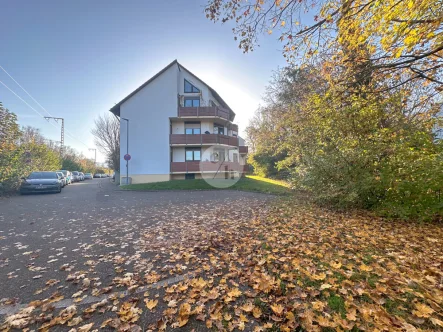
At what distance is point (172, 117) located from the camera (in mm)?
20797

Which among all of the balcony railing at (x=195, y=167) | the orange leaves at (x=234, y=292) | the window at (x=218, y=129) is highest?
the window at (x=218, y=129)

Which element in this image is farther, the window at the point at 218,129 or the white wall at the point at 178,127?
the window at the point at 218,129

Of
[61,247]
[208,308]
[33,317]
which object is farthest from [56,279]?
[208,308]

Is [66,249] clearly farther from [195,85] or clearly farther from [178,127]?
[195,85]

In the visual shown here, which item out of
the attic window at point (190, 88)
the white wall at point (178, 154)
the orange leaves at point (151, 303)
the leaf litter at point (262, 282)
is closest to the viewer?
the leaf litter at point (262, 282)

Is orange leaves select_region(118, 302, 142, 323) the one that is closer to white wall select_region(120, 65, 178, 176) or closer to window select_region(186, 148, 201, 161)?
white wall select_region(120, 65, 178, 176)

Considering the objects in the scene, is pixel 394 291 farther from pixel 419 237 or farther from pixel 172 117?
pixel 172 117

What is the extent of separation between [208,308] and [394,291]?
2.33m

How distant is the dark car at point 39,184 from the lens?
13344mm

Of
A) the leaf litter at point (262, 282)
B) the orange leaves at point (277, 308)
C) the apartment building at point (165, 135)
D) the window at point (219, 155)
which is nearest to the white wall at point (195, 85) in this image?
the apartment building at point (165, 135)

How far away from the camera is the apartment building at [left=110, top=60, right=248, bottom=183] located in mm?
20625

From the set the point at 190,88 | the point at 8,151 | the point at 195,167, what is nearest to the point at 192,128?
the point at 190,88

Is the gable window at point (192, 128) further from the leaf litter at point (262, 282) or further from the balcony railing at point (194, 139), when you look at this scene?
the leaf litter at point (262, 282)

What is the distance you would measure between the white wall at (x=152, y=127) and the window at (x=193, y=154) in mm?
2234
